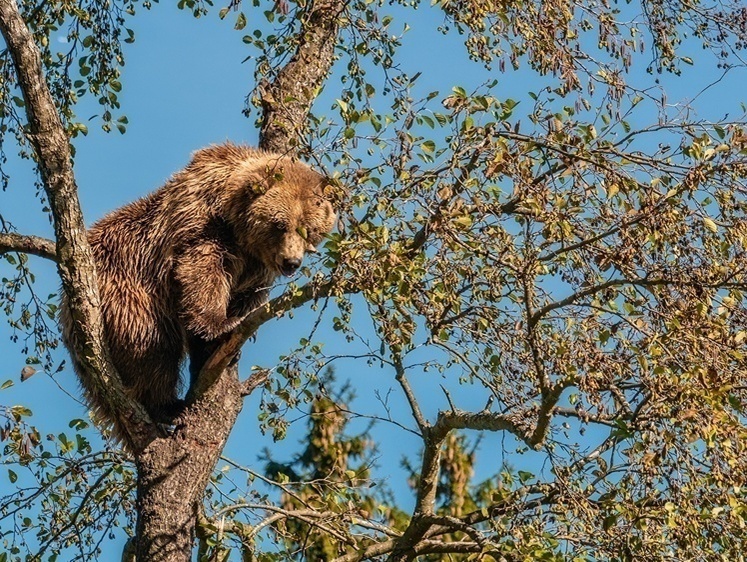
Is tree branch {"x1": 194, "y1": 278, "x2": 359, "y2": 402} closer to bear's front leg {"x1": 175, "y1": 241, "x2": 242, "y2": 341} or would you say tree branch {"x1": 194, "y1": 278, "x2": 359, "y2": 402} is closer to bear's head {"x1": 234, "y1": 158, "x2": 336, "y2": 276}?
bear's front leg {"x1": 175, "y1": 241, "x2": 242, "y2": 341}

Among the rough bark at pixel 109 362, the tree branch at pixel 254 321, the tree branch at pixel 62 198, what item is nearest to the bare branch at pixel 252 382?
the rough bark at pixel 109 362

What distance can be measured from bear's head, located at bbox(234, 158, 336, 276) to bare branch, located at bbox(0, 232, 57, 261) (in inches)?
52.2

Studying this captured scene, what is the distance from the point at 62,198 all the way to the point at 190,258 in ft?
4.39

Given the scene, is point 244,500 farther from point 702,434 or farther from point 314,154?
point 702,434

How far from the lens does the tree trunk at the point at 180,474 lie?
6094mm

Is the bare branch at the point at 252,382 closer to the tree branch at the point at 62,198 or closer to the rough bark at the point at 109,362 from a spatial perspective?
the rough bark at the point at 109,362

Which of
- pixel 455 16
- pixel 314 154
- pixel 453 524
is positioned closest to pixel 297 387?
pixel 453 524

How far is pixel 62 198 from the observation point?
18.7 ft

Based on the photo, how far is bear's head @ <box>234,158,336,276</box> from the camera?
7.12m

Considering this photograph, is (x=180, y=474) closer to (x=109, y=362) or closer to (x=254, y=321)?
(x=109, y=362)

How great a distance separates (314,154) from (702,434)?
6.35ft

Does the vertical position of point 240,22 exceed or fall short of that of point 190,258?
it exceeds it

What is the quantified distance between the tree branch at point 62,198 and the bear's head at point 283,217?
56.9 inches

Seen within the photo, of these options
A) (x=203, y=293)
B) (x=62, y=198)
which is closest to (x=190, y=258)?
(x=203, y=293)
